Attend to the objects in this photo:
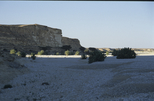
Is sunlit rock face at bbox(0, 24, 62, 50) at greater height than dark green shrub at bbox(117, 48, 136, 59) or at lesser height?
greater

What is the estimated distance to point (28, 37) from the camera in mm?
71375

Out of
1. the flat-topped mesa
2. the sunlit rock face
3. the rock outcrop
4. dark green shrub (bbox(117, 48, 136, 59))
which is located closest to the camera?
dark green shrub (bbox(117, 48, 136, 59))

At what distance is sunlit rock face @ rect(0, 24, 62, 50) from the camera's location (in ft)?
203

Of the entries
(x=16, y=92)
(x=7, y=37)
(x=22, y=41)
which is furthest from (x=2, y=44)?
(x=16, y=92)

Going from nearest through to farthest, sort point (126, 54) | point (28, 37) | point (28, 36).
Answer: point (126, 54)
point (28, 37)
point (28, 36)

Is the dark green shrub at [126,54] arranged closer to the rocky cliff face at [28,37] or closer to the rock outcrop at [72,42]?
the rocky cliff face at [28,37]

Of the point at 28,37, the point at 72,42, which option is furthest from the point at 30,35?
the point at 72,42

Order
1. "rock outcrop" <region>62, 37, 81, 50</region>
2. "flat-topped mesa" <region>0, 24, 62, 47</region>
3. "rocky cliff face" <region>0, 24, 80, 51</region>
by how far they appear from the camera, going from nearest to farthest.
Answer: "rocky cliff face" <region>0, 24, 80, 51</region> → "flat-topped mesa" <region>0, 24, 62, 47</region> → "rock outcrop" <region>62, 37, 81, 50</region>

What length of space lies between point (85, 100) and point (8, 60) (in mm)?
10404

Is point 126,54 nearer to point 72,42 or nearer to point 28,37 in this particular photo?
point 28,37

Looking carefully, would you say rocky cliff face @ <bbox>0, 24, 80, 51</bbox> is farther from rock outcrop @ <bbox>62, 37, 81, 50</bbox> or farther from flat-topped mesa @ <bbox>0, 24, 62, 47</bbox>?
rock outcrop @ <bbox>62, 37, 81, 50</bbox>

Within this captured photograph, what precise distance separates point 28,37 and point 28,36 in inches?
28.5

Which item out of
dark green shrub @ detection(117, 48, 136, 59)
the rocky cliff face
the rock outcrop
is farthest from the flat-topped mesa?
dark green shrub @ detection(117, 48, 136, 59)

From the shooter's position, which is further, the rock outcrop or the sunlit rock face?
the rock outcrop
